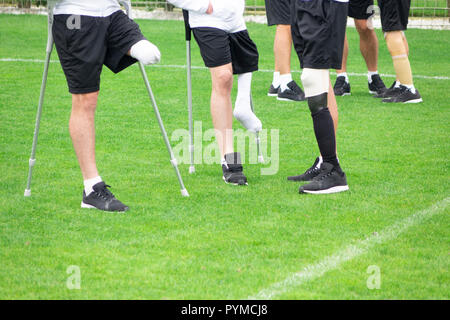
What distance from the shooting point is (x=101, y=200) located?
5.34 meters

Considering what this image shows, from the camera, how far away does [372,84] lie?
34.1 ft

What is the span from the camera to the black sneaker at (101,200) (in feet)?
17.4

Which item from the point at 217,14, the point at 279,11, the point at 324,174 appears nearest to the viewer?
the point at 324,174

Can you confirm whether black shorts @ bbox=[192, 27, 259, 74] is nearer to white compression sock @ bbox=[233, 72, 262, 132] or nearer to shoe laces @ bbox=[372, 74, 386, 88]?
white compression sock @ bbox=[233, 72, 262, 132]

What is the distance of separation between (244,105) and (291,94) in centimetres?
353

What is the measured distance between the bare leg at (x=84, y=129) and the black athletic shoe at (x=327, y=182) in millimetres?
1601

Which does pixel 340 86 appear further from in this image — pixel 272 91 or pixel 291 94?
pixel 272 91

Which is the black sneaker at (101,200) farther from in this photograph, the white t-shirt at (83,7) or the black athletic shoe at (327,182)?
the black athletic shoe at (327,182)

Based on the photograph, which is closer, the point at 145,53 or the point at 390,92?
the point at 145,53

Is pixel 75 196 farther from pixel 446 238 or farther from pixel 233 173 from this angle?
pixel 446 238

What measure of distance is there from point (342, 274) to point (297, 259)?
33 centimetres

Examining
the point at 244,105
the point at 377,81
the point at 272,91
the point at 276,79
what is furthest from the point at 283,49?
the point at 244,105

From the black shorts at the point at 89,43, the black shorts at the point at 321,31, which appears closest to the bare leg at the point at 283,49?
the black shorts at the point at 321,31

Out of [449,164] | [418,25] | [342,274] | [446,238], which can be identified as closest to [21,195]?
[342,274]
